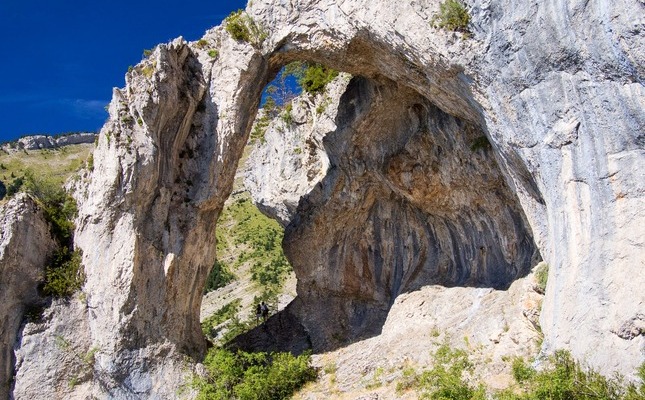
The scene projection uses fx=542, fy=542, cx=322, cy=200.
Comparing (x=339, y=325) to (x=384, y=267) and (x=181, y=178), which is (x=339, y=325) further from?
(x=181, y=178)

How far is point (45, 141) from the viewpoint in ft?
397

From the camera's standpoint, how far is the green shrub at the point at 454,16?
1364 centimetres

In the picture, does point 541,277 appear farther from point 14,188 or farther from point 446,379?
point 14,188

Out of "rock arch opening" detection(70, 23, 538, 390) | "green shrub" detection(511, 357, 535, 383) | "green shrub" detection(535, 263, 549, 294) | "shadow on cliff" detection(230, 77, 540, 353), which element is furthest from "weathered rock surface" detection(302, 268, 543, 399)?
"rock arch opening" detection(70, 23, 538, 390)

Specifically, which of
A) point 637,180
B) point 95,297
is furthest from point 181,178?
point 637,180

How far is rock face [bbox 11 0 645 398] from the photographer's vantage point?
11.2m

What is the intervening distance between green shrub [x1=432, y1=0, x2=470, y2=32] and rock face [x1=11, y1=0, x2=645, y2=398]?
29 centimetres

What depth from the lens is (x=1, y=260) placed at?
16484mm

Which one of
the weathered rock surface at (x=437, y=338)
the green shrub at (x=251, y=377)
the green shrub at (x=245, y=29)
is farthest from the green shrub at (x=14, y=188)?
the weathered rock surface at (x=437, y=338)

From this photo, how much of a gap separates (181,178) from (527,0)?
1254 cm

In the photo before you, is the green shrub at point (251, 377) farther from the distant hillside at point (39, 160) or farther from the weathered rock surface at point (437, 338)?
the distant hillside at point (39, 160)

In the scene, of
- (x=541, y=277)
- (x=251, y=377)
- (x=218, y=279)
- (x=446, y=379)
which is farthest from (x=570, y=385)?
(x=218, y=279)

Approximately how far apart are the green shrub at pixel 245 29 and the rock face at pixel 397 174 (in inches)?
6.4

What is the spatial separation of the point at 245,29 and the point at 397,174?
7.76 m
